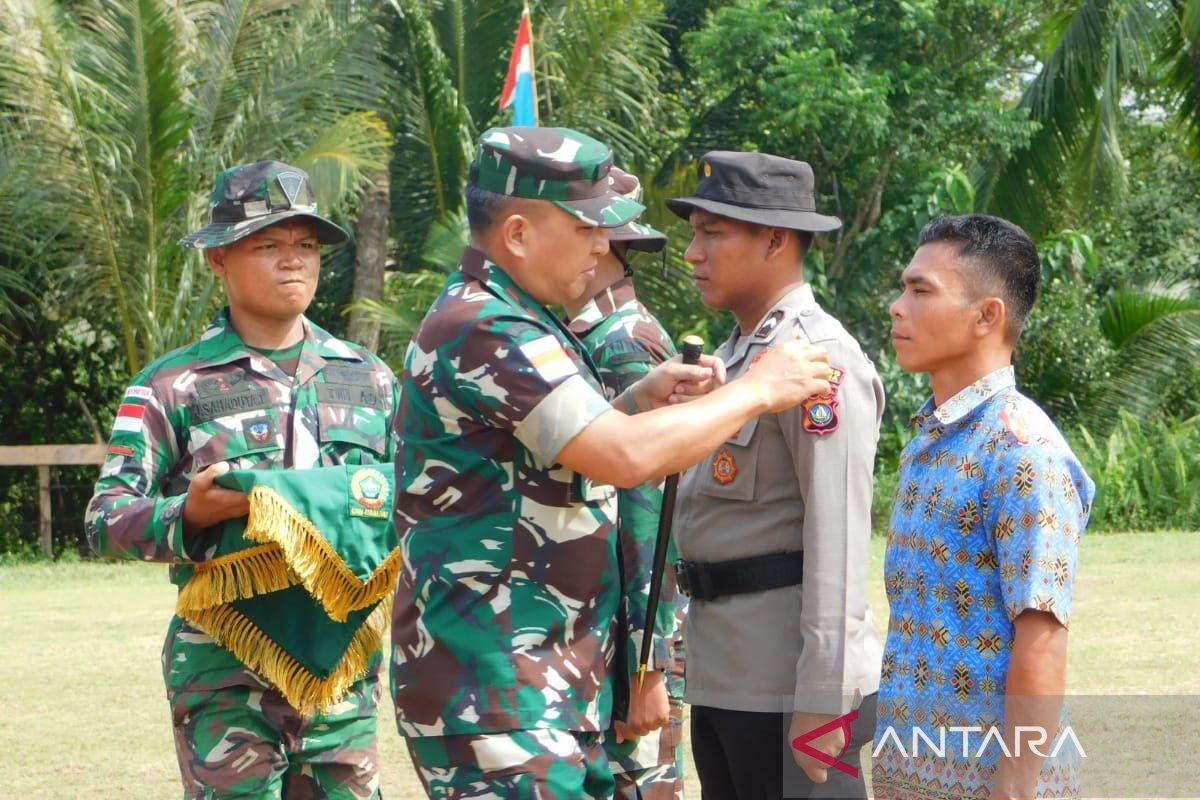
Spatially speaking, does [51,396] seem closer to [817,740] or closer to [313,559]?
[313,559]

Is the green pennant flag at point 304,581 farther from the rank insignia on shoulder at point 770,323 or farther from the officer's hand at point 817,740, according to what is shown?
the officer's hand at point 817,740

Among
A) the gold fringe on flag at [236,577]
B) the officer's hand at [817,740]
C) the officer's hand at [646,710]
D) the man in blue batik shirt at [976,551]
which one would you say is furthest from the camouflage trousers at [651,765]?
the gold fringe on flag at [236,577]

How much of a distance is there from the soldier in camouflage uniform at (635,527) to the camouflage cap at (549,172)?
0.60 ft

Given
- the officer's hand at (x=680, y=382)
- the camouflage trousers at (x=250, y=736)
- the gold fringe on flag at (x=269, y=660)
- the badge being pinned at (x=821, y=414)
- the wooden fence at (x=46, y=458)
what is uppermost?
the officer's hand at (x=680, y=382)

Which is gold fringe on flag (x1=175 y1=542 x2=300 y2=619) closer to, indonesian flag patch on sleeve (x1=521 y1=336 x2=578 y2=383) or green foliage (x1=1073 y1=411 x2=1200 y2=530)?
indonesian flag patch on sleeve (x1=521 y1=336 x2=578 y2=383)

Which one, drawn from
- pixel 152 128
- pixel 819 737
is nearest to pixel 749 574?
pixel 819 737

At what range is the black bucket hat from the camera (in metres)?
3.44

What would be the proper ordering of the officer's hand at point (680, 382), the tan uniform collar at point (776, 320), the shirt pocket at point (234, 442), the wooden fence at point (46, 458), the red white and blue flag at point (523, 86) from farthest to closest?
the wooden fence at point (46, 458)
the red white and blue flag at point (523, 86)
the shirt pocket at point (234, 442)
the tan uniform collar at point (776, 320)
the officer's hand at point (680, 382)

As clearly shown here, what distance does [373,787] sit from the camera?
3.87 m

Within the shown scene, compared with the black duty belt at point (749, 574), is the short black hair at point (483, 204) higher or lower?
higher

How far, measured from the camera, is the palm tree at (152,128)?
1373cm

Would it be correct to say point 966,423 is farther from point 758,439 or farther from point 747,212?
point 747,212

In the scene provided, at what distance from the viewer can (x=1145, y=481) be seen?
15961 mm

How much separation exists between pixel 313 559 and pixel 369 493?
0.22 metres
